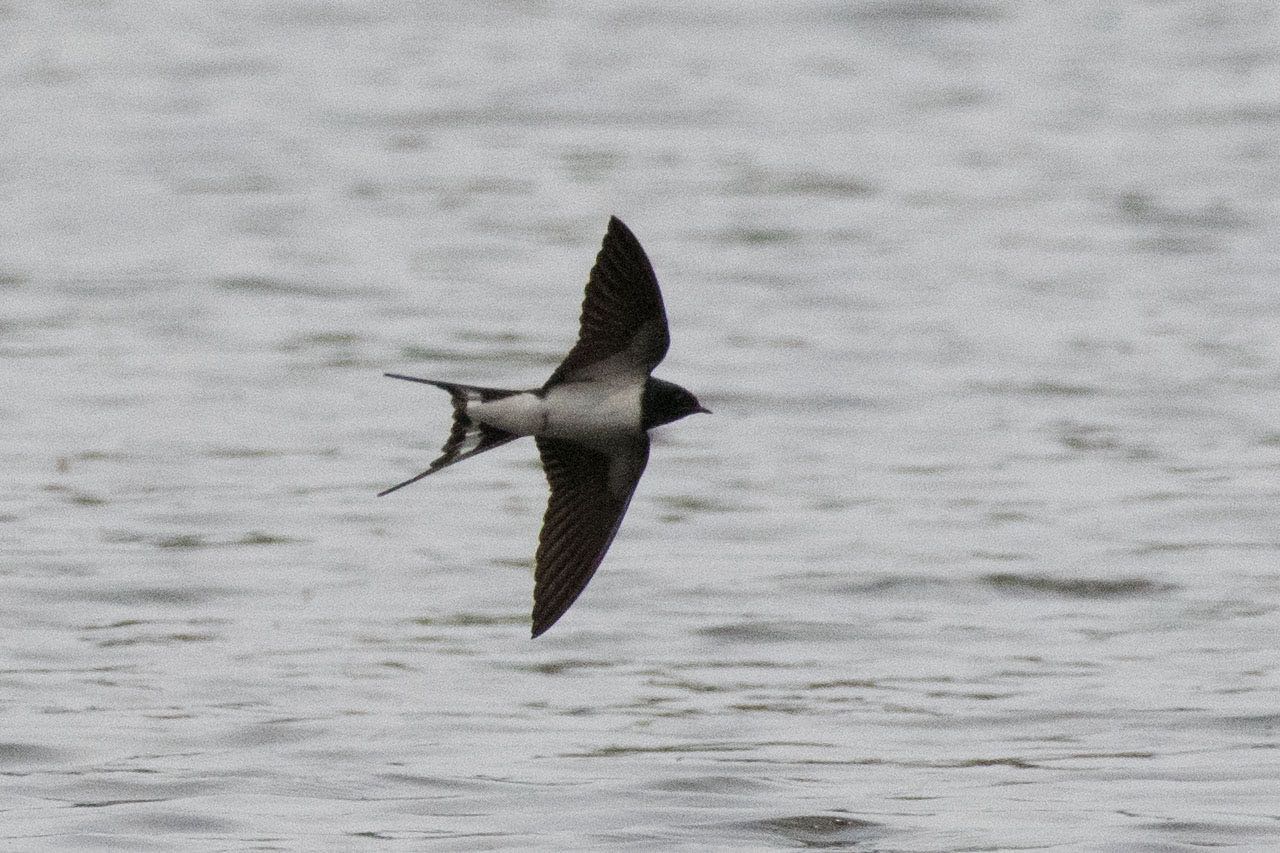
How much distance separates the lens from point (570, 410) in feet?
18.0

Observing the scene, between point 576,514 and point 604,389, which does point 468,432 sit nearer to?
point 604,389

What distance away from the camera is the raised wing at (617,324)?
5426 mm

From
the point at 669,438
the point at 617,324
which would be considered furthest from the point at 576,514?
the point at 669,438

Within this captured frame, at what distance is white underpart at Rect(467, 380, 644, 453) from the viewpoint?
17.8 feet

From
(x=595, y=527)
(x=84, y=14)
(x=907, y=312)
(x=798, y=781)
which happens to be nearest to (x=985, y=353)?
(x=907, y=312)

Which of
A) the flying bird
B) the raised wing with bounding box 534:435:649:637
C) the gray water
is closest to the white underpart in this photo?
the flying bird

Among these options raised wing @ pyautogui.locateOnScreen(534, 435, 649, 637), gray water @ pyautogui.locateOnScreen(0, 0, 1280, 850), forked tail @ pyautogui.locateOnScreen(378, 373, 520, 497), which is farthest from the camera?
gray water @ pyautogui.locateOnScreen(0, 0, 1280, 850)

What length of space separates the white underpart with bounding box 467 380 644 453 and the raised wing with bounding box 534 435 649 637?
15 centimetres

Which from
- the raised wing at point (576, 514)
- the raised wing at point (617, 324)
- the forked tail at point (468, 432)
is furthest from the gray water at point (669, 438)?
the raised wing at point (617, 324)

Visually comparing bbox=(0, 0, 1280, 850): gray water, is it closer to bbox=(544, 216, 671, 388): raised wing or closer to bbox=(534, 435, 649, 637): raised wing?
bbox=(534, 435, 649, 637): raised wing

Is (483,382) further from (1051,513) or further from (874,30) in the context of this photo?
(874,30)

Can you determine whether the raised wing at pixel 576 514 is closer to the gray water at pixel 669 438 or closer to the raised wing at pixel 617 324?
the raised wing at pixel 617 324

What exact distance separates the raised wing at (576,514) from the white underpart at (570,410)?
0.50 feet

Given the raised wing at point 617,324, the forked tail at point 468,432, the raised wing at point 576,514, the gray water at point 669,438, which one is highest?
the raised wing at point 617,324
